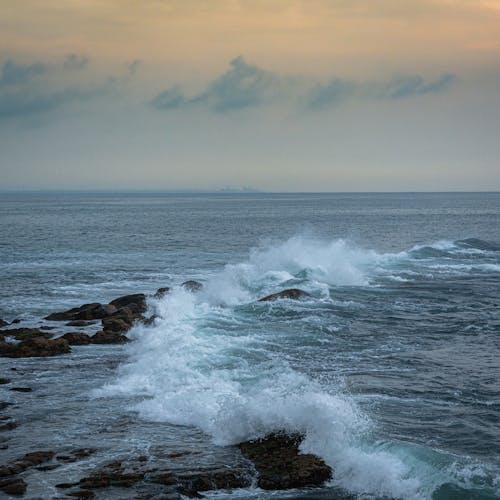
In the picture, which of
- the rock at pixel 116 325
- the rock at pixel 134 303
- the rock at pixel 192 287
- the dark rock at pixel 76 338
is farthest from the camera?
the rock at pixel 192 287

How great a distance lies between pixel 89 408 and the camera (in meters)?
16.9

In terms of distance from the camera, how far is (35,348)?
75.2 ft

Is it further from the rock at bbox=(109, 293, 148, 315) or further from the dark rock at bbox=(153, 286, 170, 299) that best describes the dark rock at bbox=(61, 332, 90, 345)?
the dark rock at bbox=(153, 286, 170, 299)

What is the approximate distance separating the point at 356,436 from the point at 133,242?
183ft

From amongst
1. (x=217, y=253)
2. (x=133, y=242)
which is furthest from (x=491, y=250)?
(x=133, y=242)

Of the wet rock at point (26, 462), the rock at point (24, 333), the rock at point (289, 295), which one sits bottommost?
the rock at point (24, 333)

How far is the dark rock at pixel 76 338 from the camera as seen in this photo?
24453 millimetres

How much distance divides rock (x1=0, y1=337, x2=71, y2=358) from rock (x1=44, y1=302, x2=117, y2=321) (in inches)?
224

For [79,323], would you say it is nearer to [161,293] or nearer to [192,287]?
[161,293]

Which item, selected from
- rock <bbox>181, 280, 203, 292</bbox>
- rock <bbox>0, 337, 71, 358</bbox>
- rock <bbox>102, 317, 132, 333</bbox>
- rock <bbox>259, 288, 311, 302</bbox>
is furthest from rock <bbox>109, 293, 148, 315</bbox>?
rock <bbox>0, 337, 71, 358</bbox>

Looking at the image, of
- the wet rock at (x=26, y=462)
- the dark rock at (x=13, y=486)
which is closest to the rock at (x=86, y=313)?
the wet rock at (x=26, y=462)

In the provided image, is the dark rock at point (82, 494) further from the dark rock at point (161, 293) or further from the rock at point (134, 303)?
the dark rock at point (161, 293)

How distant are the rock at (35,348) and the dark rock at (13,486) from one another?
10.5 m

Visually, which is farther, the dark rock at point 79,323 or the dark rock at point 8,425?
the dark rock at point 79,323
